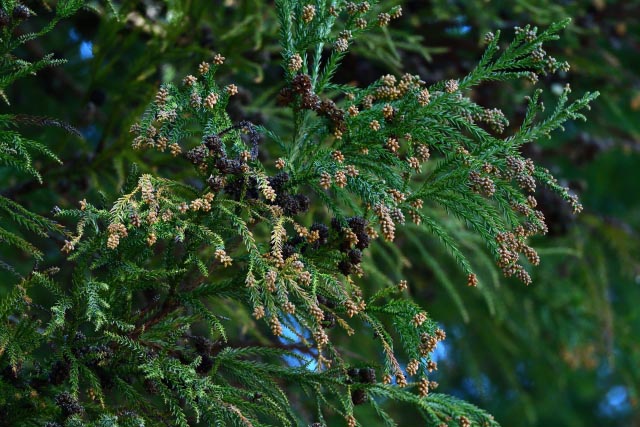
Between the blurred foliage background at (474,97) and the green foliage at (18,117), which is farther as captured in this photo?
the blurred foliage background at (474,97)

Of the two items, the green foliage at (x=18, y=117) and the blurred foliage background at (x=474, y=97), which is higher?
the blurred foliage background at (x=474, y=97)

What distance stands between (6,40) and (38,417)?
0.78m

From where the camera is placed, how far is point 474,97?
12.9ft

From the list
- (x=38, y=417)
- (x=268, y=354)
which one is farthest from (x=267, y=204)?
(x=38, y=417)

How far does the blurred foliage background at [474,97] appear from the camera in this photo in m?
2.80

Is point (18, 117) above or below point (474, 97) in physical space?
below

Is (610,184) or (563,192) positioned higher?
(610,184)

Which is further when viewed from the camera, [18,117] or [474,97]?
[474,97]

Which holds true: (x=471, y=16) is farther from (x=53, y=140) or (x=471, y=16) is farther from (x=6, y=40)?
(x=6, y=40)

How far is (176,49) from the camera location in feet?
8.98

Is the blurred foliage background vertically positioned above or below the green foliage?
above

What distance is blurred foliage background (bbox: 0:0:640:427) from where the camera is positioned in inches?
110

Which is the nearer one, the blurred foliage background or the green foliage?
the green foliage

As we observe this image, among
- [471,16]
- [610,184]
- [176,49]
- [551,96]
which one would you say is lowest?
[176,49]
